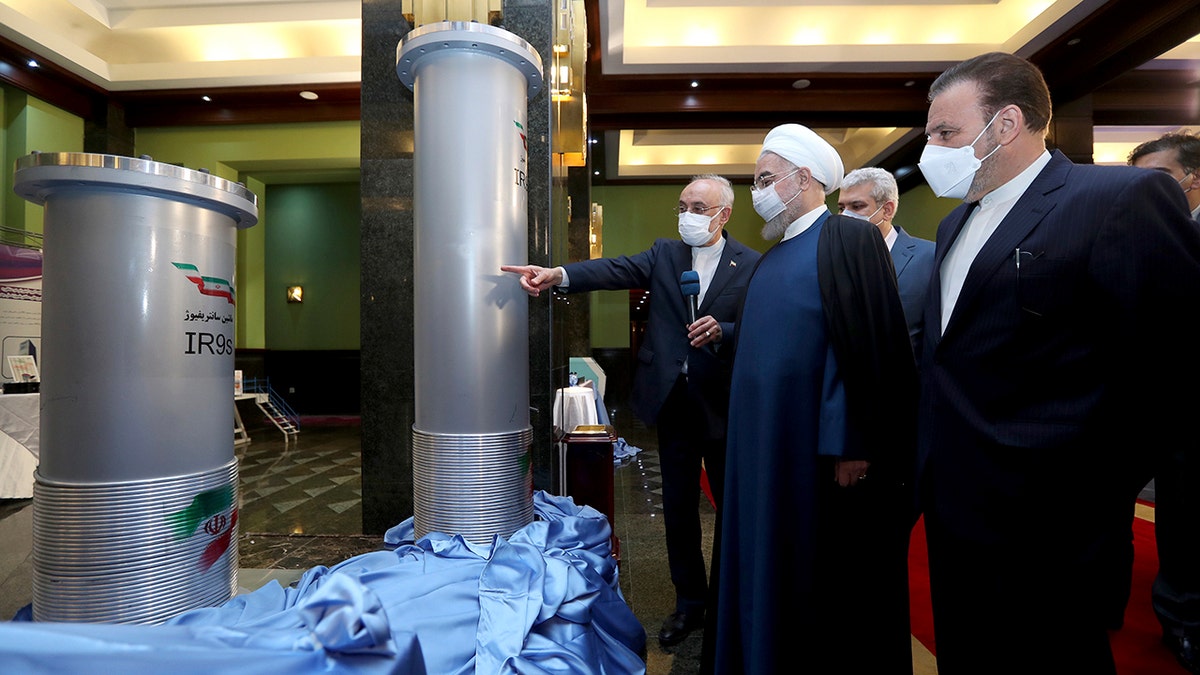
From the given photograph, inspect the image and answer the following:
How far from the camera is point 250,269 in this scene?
10047 millimetres

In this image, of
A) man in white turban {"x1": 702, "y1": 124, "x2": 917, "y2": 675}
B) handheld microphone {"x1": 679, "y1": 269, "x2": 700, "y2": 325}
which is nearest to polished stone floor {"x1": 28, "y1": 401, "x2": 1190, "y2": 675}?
man in white turban {"x1": 702, "y1": 124, "x2": 917, "y2": 675}

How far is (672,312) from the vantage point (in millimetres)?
2357

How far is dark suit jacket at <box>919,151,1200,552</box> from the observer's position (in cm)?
112

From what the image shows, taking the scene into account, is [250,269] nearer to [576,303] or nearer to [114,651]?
[576,303]

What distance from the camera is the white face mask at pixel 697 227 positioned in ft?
7.75

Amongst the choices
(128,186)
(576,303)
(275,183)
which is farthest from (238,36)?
(128,186)

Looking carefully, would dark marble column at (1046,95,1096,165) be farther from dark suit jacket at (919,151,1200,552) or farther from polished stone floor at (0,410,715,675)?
dark suit jacket at (919,151,1200,552)

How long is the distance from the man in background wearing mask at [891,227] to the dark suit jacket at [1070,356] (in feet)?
4.32

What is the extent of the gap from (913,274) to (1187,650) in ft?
5.20

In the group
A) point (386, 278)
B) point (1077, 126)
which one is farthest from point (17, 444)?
point (1077, 126)

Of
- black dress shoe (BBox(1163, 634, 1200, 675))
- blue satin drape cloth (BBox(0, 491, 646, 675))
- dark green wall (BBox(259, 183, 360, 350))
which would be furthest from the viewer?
dark green wall (BBox(259, 183, 360, 350))

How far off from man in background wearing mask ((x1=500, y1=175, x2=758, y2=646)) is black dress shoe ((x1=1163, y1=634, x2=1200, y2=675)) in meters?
1.58

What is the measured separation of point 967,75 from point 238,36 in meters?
A: 9.04

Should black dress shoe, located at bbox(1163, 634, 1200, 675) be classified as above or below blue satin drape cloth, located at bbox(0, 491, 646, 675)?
below
